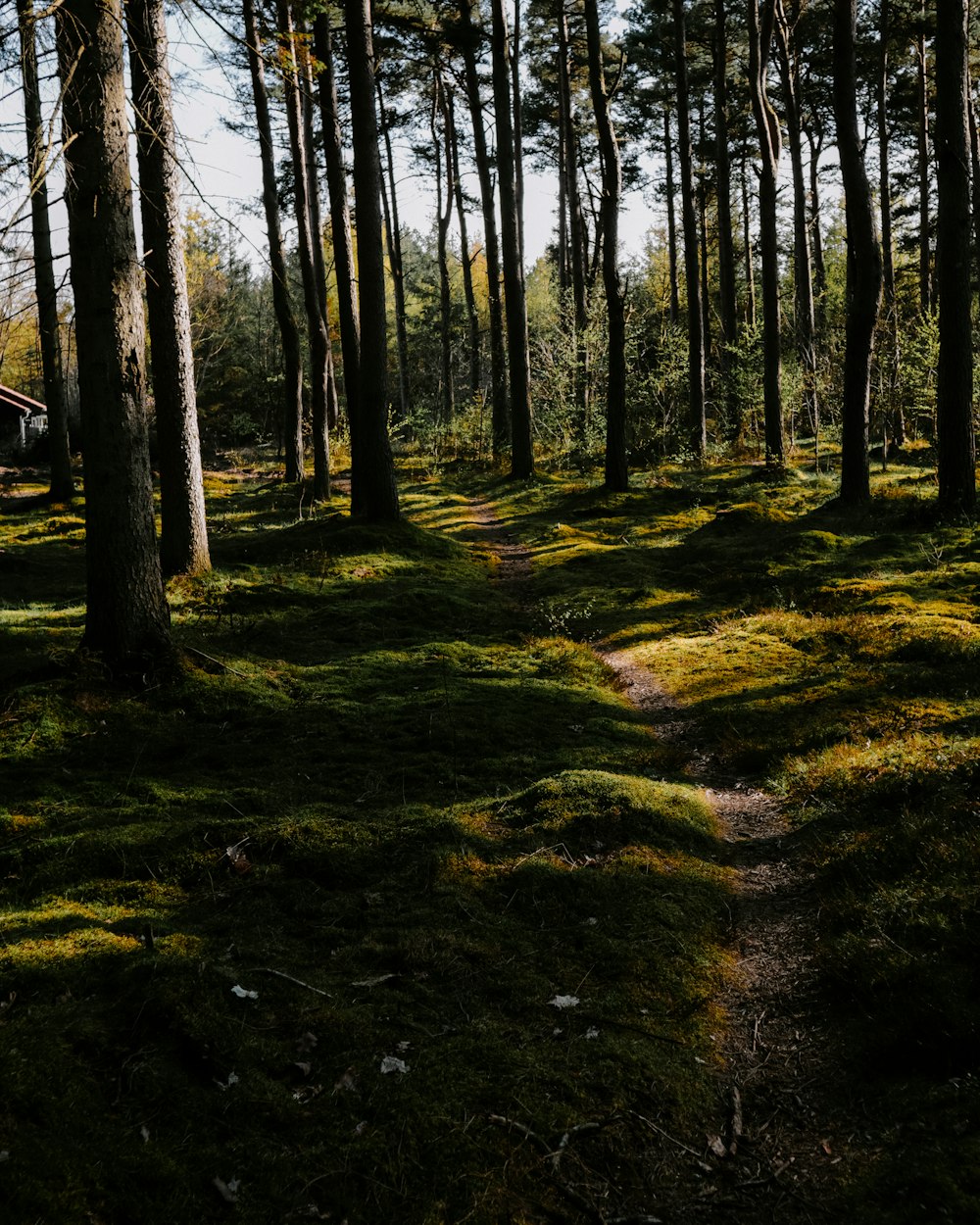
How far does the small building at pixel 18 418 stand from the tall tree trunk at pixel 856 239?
64.6 feet

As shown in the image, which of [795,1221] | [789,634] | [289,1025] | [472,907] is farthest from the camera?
[789,634]

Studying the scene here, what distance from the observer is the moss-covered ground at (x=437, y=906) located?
104 inches

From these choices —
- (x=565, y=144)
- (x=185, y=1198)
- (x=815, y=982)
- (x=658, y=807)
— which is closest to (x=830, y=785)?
(x=658, y=807)

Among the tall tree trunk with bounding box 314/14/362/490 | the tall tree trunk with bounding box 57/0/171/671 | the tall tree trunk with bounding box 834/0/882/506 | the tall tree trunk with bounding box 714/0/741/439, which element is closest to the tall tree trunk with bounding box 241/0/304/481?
the tall tree trunk with bounding box 314/14/362/490

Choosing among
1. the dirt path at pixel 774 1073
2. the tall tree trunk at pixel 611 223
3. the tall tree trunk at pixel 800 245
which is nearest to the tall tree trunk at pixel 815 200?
the tall tree trunk at pixel 800 245

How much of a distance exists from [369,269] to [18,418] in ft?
84.1

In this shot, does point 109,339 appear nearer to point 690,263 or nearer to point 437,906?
point 437,906

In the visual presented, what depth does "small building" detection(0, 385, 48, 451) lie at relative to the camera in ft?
83.4

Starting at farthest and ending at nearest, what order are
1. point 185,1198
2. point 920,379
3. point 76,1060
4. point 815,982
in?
point 920,379 → point 815,982 → point 76,1060 → point 185,1198

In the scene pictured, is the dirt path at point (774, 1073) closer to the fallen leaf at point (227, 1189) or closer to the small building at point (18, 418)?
the fallen leaf at point (227, 1189)

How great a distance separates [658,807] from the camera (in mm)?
5230

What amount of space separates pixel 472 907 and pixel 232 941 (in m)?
1.15

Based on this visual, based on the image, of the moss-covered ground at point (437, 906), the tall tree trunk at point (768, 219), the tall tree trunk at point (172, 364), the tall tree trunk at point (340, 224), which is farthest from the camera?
the tall tree trunk at point (768, 219)

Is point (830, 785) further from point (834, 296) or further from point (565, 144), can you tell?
point (834, 296)
